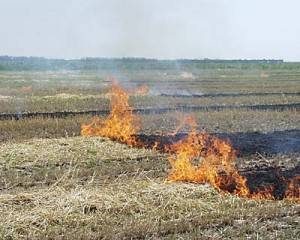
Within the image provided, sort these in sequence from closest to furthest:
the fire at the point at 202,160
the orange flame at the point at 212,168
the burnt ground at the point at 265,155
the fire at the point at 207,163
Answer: the orange flame at the point at 212,168, the fire at the point at 202,160, the fire at the point at 207,163, the burnt ground at the point at 265,155

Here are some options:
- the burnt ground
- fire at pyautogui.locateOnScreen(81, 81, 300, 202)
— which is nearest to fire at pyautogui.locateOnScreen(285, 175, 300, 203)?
fire at pyautogui.locateOnScreen(81, 81, 300, 202)

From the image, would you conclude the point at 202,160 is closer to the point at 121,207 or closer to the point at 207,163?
the point at 207,163

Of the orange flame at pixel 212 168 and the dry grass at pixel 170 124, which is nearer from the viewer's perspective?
the orange flame at pixel 212 168

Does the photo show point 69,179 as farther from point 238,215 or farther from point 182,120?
point 182,120

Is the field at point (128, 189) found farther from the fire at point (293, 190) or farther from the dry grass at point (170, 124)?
the fire at point (293, 190)

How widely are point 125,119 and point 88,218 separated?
10237mm

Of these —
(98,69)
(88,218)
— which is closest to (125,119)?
(88,218)

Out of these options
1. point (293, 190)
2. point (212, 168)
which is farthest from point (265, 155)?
point (293, 190)

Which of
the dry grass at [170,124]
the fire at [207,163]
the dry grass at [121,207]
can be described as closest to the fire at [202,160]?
the fire at [207,163]

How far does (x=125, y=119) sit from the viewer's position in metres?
19.3

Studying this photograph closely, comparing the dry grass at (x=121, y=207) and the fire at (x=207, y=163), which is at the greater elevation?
the fire at (x=207, y=163)

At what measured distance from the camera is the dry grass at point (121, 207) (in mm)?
8453

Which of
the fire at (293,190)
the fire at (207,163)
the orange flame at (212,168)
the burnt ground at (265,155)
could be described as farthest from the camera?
the burnt ground at (265,155)

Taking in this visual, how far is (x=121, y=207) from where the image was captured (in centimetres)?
982
